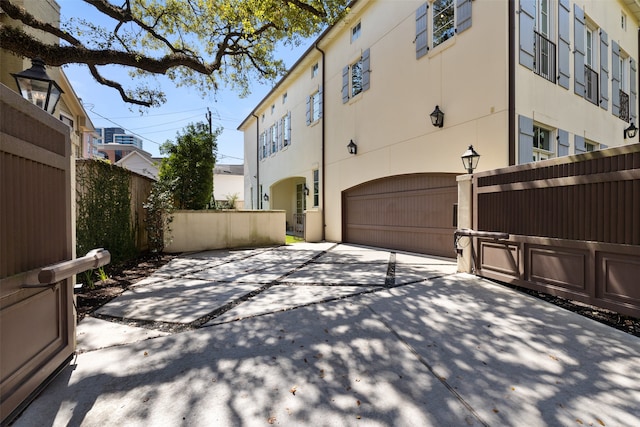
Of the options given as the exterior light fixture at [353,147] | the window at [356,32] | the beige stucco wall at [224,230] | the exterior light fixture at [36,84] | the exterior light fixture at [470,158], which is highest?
the window at [356,32]

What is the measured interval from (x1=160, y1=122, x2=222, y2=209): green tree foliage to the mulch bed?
129 inches

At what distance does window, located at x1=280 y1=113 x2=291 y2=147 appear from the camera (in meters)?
15.0

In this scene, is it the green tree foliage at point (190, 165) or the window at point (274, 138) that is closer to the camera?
the green tree foliage at point (190, 165)

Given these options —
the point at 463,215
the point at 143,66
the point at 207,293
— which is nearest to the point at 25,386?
the point at 207,293

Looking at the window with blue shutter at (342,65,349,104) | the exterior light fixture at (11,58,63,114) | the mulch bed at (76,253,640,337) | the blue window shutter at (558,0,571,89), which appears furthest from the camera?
the window with blue shutter at (342,65,349,104)

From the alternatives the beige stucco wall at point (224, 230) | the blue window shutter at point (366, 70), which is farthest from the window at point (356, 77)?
the beige stucco wall at point (224, 230)

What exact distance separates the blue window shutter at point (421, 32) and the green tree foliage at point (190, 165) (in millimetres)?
6984

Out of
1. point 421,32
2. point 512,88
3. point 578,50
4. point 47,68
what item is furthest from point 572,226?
point 47,68

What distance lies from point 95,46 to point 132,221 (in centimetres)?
407

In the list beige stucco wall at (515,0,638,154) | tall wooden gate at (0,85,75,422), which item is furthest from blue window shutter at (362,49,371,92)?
tall wooden gate at (0,85,75,422)

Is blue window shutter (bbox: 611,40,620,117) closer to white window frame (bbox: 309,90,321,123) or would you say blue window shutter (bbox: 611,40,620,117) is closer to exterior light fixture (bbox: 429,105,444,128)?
exterior light fixture (bbox: 429,105,444,128)

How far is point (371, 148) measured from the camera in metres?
9.39

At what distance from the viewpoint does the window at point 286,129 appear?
49.2ft

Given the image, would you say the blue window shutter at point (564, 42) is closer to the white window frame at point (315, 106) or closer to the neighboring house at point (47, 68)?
the white window frame at point (315, 106)
